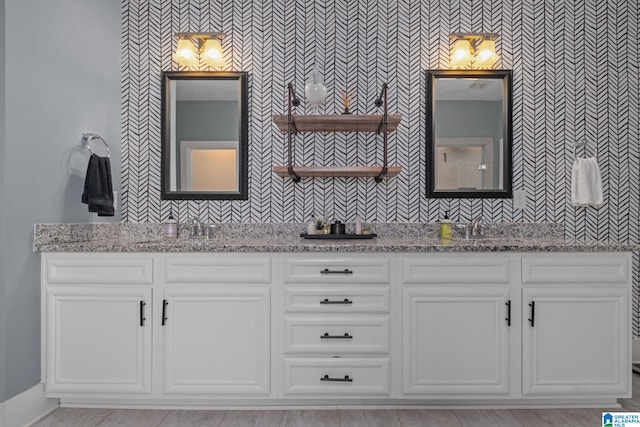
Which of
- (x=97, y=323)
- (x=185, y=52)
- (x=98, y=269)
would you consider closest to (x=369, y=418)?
(x=97, y=323)

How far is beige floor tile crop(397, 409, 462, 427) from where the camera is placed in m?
1.92

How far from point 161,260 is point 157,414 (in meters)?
0.78

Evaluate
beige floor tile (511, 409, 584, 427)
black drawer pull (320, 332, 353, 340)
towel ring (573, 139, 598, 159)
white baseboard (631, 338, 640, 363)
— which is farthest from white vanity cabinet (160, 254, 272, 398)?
white baseboard (631, 338, 640, 363)

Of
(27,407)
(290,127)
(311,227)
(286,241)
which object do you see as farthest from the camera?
(311,227)

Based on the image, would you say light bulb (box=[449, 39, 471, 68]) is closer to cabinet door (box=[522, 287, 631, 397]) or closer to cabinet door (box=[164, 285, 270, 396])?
cabinet door (box=[522, 287, 631, 397])

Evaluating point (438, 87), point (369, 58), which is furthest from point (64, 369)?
point (438, 87)

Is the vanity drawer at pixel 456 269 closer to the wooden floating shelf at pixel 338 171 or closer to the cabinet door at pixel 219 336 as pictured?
the wooden floating shelf at pixel 338 171

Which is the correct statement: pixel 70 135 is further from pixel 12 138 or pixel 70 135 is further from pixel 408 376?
pixel 408 376

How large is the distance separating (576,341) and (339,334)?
1178mm

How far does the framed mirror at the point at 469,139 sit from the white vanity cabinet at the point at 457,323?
74 cm

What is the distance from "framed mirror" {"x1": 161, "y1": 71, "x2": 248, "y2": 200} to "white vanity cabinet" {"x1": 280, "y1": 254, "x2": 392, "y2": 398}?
2.90ft

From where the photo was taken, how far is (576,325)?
6.54ft

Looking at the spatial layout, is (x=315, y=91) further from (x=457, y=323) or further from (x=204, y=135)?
(x=457, y=323)

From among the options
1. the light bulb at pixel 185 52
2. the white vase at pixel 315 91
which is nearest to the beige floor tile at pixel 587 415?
the white vase at pixel 315 91
